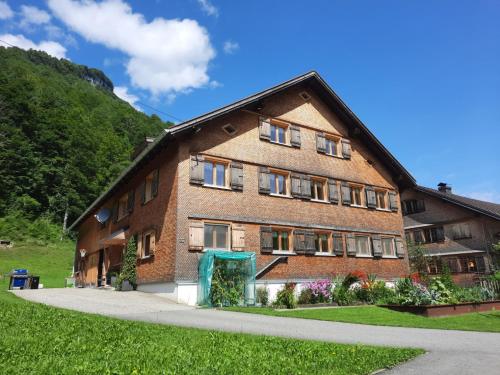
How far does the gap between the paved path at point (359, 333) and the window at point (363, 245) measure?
40.5 ft

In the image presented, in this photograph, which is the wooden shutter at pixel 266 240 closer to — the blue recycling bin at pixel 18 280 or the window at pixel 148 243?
the window at pixel 148 243

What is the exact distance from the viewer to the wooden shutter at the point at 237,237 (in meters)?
18.0

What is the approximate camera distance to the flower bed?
1389cm

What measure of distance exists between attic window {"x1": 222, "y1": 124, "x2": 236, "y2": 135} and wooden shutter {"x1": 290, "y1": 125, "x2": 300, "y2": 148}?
3.88 m

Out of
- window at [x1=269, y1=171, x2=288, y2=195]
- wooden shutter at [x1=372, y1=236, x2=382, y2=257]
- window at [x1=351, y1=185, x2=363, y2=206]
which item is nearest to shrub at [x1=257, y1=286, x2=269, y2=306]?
window at [x1=269, y1=171, x2=288, y2=195]

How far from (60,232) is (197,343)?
56.9m

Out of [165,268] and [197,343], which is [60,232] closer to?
[165,268]

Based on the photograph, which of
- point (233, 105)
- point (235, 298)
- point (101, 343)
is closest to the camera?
point (101, 343)

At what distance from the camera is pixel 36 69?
282ft

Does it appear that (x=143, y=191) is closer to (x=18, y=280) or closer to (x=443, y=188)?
(x=18, y=280)

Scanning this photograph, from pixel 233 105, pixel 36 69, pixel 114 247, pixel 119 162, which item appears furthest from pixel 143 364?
pixel 36 69

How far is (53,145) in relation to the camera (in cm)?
6569

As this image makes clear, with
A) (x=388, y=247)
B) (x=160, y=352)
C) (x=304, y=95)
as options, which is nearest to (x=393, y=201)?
(x=388, y=247)

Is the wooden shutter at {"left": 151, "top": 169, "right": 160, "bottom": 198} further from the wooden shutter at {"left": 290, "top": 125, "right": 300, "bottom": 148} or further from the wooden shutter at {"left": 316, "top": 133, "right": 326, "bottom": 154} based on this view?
the wooden shutter at {"left": 316, "top": 133, "right": 326, "bottom": 154}
